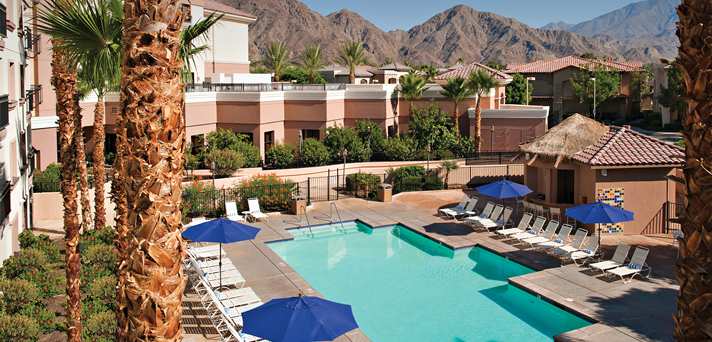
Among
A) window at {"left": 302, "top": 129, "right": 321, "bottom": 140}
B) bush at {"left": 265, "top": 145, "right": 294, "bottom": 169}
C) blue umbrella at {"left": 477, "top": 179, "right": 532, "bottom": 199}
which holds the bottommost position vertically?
blue umbrella at {"left": 477, "top": 179, "right": 532, "bottom": 199}

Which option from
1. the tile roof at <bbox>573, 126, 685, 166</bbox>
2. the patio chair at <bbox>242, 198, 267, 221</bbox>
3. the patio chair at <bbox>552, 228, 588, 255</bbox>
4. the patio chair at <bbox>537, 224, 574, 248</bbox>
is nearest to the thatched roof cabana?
the tile roof at <bbox>573, 126, 685, 166</bbox>

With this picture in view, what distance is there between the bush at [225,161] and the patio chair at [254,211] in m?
4.97

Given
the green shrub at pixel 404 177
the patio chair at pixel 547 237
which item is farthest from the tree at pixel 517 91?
the patio chair at pixel 547 237

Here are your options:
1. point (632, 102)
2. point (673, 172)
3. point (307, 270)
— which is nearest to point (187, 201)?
point (307, 270)

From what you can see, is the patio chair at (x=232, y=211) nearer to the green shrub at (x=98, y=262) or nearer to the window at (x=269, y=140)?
the green shrub at (x=98, y=262)

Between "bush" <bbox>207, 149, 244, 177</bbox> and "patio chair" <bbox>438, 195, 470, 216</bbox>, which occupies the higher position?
"bush" <bbox>207, 149, 244, 177</bbox>

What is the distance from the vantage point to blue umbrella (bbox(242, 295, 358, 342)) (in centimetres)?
1012

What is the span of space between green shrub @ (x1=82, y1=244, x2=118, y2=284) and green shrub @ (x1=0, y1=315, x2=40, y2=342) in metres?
3.95

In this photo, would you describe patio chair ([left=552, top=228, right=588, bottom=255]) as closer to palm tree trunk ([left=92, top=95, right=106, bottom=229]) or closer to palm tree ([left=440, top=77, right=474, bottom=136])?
palm tree trunk ([left=92, top=95, right=106, bottom=229])

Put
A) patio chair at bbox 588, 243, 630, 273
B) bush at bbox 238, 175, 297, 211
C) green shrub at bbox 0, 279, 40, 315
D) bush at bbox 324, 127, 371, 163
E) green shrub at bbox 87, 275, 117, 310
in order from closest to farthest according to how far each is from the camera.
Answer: green shrub at bbox 0, 279, 40, 315 → green shrub at bbox 87, 275, 117, 310 → patio chair at bbox 588, 243, 630, 273 → bush at bbox 238, 175, 297, 211 → bush at bbox 324, 127, 371, 163

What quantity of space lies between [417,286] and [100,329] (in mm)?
9340

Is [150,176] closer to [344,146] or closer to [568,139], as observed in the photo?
[568,139]

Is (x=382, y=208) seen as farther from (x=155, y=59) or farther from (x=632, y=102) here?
(x=632, y=102)

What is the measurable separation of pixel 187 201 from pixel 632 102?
203 feet
